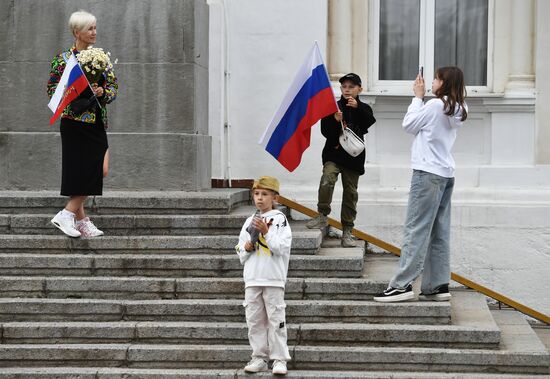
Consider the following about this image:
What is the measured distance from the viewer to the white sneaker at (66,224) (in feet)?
30.9

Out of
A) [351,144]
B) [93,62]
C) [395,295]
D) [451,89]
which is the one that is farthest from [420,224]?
[93,62]

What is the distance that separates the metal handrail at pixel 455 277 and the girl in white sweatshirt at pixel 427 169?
6.69 ft

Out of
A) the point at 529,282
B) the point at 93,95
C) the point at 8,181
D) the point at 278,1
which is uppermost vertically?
the point at 278,1

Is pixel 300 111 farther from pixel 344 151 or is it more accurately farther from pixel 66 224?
pixel 66 224

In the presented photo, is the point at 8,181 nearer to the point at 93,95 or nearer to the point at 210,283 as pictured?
the point at 93,95

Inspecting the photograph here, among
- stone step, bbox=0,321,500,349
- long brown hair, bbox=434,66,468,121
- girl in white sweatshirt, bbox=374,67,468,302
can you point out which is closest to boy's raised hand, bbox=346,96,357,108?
girl in white sweatshirt, bbox=374,67,468,302

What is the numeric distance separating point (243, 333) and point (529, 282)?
172 inches

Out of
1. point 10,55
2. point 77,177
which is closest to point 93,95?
point 77,177

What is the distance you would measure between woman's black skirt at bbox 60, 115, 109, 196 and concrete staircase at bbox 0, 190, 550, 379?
0.44m

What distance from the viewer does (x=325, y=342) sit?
8.30m

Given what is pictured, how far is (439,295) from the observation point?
878 centimetres

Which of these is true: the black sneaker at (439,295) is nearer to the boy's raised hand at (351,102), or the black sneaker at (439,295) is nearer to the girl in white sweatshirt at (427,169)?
the girl in white sweatshirt at (427,169)

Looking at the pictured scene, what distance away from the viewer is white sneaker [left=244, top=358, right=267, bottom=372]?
25.4 feet

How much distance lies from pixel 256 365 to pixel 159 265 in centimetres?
175
